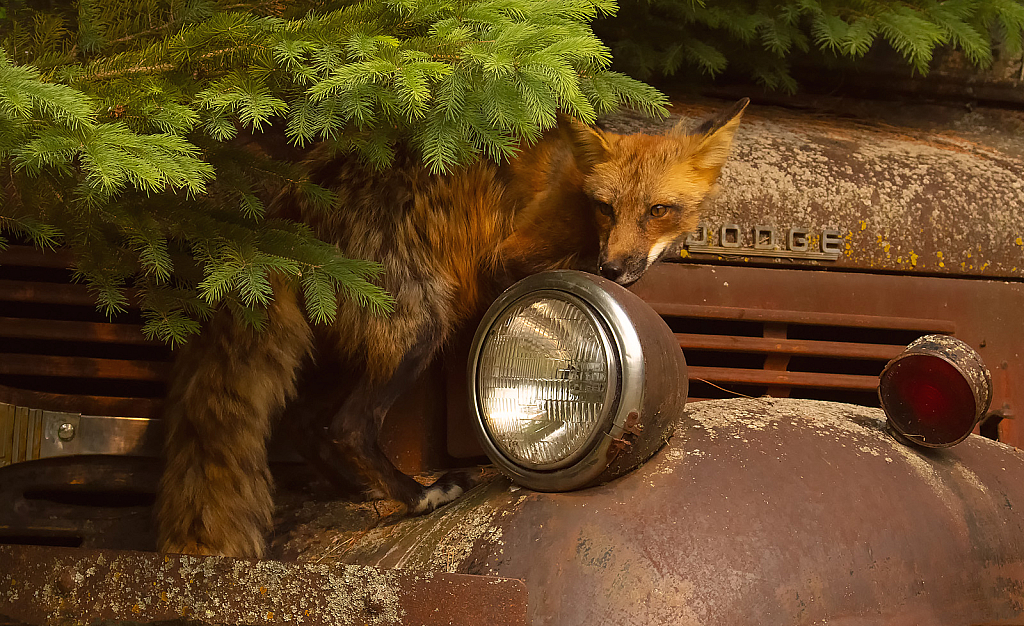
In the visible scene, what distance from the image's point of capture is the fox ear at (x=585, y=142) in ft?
6.33

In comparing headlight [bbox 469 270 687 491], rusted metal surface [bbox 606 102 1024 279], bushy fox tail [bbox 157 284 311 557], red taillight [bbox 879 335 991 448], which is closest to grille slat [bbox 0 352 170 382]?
bushy fox tail [bbox 157 284 311 557]

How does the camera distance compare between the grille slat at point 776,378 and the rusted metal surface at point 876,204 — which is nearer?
the grille slat at point 776,378

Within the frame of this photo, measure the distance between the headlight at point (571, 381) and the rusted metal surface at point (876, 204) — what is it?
2.47 ft

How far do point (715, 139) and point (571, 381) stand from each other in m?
0.90

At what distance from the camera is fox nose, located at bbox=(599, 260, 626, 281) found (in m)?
1.84

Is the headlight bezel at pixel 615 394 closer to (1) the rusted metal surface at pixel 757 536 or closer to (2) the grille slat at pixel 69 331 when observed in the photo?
(1) the rusted metal surface at pixel 757 536

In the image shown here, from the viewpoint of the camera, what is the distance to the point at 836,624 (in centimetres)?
130

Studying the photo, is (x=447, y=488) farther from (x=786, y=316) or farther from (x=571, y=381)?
(x=786, y=316)

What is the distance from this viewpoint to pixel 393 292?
6.08 feet

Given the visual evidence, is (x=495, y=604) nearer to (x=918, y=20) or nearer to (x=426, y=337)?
(x=426, y=337)

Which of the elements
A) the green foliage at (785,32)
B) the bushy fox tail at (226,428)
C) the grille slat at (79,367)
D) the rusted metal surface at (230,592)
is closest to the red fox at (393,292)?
the bushy fox tail at (226,428)

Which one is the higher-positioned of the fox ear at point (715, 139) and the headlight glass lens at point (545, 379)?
the fox ear at point (715, 139)

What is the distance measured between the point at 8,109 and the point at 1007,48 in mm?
2826

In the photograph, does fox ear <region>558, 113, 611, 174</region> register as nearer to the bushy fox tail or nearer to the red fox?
the red fox
